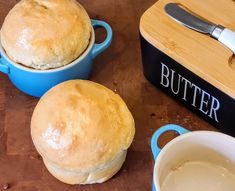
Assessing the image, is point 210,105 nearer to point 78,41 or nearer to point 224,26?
point 224,26

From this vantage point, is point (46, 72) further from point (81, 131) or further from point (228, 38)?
point (228, 38)

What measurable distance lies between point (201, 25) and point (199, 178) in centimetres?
23

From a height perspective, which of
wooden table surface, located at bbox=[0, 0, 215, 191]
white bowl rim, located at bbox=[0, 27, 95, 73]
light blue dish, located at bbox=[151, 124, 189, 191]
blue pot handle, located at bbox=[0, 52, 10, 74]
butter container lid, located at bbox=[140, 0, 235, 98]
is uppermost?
butter container lid, located at bbox=[140, 0, 235, 98]

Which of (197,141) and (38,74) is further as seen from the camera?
(38,74)

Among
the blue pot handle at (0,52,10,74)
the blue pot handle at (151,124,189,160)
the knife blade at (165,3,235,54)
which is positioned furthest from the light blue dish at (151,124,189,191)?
the blue pot handle at (0,52,10,74)

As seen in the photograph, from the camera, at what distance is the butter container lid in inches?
26.2

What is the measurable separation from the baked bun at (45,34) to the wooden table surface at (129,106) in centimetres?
8

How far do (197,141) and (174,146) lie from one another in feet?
0.11

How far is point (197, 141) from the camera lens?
2.00ft

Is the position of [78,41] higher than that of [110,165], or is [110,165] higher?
[78,41]

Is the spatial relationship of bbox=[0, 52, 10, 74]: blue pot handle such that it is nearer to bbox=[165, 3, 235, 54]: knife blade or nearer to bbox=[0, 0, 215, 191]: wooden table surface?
bbox=[0, 0, 215, 191]: wooden table surface

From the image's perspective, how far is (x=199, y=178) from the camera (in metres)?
0.63

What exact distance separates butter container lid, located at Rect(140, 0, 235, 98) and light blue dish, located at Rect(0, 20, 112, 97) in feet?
0.31

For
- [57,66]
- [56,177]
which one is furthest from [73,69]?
[56,177]
